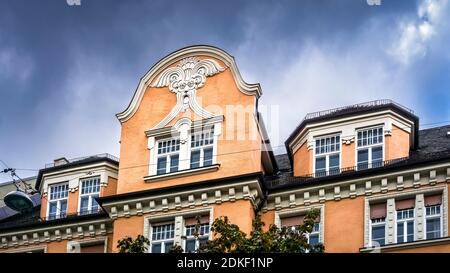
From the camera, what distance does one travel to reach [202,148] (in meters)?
34.2

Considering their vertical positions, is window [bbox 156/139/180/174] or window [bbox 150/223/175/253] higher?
window [bbox 156/139/180/174]

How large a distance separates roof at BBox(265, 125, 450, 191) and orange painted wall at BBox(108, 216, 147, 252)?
4950 mm

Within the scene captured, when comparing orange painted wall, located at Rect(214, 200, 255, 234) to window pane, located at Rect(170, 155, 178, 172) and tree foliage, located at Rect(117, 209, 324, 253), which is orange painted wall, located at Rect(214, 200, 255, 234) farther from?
tree foliage, located at Rect(117, 209, 324, 253)

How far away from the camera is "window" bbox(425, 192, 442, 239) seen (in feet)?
99.1

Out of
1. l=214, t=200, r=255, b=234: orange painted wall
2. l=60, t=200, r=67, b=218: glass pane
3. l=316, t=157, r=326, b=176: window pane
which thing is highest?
l=316, t=157, r=326, b=176: window pane

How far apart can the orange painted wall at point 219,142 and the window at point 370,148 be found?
3.67m

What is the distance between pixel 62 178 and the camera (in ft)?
124

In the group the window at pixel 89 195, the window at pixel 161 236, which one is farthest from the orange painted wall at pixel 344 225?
the window at pixel 89 195

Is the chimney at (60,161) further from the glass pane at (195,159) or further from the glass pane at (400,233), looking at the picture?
the glass pane at (400,233)

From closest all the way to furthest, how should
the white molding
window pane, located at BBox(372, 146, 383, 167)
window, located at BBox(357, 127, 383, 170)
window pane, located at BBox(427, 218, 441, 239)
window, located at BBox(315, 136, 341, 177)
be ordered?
window pane, located at BBox(427, 218, 441, 239), window pane, located at BBox(372, 146, 383, 167), window, located at BBox(357, 127, 383, 170), window, located at BBox(315, 136, 341, 177), the white molding

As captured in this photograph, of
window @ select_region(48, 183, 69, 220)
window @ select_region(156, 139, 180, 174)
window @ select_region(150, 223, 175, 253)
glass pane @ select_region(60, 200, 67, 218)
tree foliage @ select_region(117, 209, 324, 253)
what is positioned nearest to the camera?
tree foliage @ select_region(117, 209, 324, 253)

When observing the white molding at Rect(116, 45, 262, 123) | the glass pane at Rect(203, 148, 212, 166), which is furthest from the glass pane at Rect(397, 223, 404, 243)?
the white molding at Rect(116, 45, 262, 123)
